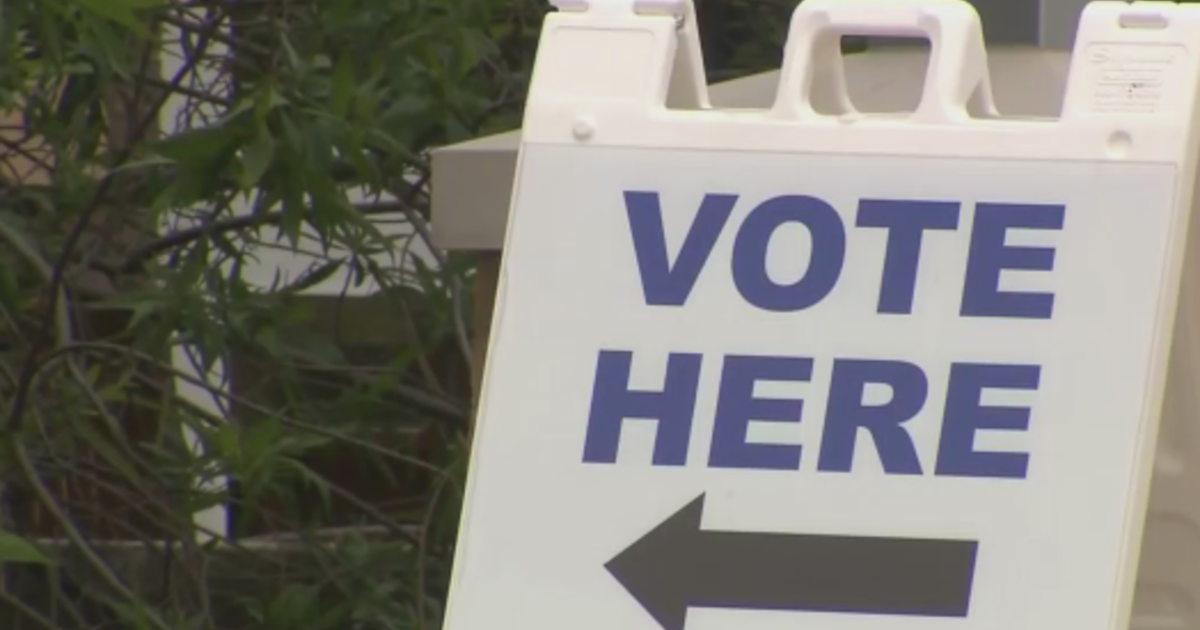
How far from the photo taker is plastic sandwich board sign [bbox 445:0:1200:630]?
1453mm

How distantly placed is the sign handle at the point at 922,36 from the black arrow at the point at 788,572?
279 millimetres

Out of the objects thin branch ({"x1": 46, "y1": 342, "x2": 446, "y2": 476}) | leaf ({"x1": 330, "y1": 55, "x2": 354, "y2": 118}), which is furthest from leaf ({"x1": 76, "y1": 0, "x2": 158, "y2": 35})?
thin branch ({"x1": 46, "y1": 342, "x2": 446, "y2": 476})

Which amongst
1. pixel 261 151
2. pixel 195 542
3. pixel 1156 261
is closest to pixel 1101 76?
pixel 1156 261

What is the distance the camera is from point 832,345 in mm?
1503

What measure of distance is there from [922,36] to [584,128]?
24 centimetres

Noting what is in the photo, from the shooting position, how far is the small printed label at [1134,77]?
4.79 feet

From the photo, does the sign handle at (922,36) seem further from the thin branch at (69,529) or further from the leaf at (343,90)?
the thin branch at (69,529)

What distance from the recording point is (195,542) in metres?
3.40

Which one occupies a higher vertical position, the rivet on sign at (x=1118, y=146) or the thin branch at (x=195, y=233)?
the rivet on sign at (x=1118, y=146)

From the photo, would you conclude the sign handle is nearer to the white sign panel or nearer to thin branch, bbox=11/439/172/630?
the white sign panel

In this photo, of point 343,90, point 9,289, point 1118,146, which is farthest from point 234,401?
point 1118,146

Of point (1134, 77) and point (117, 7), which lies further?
point (117, 7)

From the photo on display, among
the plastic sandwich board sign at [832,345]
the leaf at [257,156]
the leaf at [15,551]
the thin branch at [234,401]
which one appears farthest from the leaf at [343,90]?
the plastic sandwich board sign at [832,345]

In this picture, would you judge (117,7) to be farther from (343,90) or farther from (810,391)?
(810,391)
